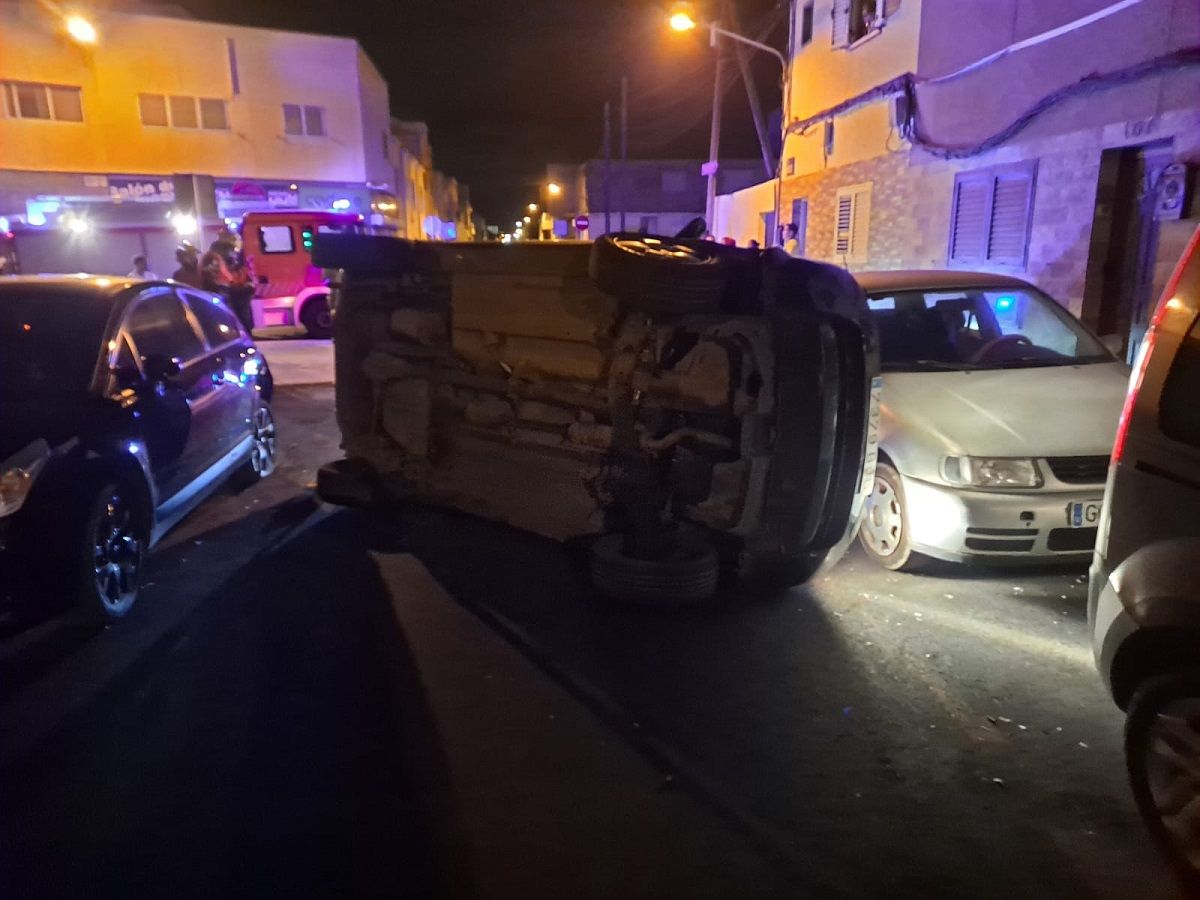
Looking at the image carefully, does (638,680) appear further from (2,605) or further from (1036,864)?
(2,605)

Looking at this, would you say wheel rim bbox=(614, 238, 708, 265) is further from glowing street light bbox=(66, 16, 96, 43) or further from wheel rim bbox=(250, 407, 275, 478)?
glowing street light bbox=(66, 16, 96, 43)

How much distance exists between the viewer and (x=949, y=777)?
298 cm

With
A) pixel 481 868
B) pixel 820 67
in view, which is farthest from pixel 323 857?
pixel 820 67

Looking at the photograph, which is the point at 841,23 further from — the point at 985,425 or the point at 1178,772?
the point at 1178,772

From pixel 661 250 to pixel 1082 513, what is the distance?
8.18 ft

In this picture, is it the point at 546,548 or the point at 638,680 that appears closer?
the point at 638,680

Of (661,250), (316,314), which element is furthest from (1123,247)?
(316,314)

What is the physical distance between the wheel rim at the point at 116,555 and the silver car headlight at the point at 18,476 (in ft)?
1.32

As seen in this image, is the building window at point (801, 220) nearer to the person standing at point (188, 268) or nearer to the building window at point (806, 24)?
the building window at point (806, 24)

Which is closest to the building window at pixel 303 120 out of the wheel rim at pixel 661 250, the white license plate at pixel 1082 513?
the wheel rim at pixel 661 250

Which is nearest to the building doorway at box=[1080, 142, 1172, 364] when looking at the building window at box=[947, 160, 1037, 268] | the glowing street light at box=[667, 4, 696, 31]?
the building window at box=[947, 160, 1037, 268]

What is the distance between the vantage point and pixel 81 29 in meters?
26.3

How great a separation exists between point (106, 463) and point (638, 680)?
2798 mm

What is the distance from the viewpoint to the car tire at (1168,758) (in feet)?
8.06
